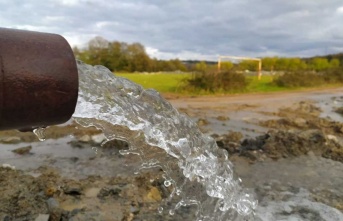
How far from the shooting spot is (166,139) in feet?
10.4

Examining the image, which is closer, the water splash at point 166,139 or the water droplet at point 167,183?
the water splash at point 166,139

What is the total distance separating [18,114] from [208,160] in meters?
2.39

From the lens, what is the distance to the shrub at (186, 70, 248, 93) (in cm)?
1752

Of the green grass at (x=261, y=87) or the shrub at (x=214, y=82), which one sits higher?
the shrub at (x=214, y=82)

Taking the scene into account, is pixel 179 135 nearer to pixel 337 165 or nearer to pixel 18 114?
pixel 18 114

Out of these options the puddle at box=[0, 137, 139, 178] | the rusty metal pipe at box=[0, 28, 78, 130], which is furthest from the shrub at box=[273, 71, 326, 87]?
the rusty metal pipe at box=[0, 28, 78, 130]

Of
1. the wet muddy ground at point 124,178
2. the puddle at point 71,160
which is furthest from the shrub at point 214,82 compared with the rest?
the puddle at point 71,160

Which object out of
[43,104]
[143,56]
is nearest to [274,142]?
[43,104]

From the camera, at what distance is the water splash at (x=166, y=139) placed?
2.53m

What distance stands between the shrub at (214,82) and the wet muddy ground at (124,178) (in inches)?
378

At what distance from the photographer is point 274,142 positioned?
6.34m

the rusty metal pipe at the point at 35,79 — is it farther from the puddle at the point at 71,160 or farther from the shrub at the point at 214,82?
the shrub at the point at 214,82

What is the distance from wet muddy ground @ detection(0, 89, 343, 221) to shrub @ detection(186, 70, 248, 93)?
9.59 meters

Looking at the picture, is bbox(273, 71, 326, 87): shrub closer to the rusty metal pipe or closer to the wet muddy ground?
the wet muddy ground
